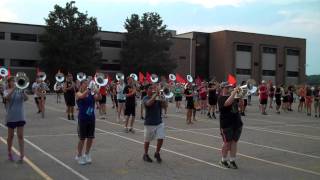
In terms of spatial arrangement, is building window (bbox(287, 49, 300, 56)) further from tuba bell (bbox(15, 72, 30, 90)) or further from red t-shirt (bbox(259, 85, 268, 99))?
tuba bell (bbox(15, 72, 30, 90))

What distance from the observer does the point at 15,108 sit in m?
9.62

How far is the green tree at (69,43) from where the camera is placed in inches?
2429

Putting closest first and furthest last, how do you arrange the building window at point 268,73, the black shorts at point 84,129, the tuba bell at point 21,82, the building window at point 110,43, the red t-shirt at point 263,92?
the black shorts at point 84,129
the tuba bell at point 21,82
the red t-shirt at point 263,92
the building window at point 110,43
the building window at point 268,73

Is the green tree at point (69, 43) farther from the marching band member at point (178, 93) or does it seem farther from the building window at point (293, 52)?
the marching band member at point (178, 93)

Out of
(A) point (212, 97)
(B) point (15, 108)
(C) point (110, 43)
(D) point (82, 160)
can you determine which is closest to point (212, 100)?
(A) point (212, 97)

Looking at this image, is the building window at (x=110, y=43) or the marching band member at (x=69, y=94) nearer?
the marching band member at (x=69, y=94)

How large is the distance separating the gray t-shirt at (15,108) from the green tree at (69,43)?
172 feet

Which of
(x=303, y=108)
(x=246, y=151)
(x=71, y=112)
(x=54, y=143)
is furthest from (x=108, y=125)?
(x=303, y=108)

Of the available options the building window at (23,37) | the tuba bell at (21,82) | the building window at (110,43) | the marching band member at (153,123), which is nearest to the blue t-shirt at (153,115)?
the marching band member at (153,123)

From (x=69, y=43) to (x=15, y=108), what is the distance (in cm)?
5338

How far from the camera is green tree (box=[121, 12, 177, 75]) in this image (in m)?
67.4

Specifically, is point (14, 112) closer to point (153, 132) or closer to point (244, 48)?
point (153, 132)

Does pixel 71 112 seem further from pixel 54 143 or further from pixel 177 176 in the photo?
pixel 177 176

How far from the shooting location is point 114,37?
2763 inches
